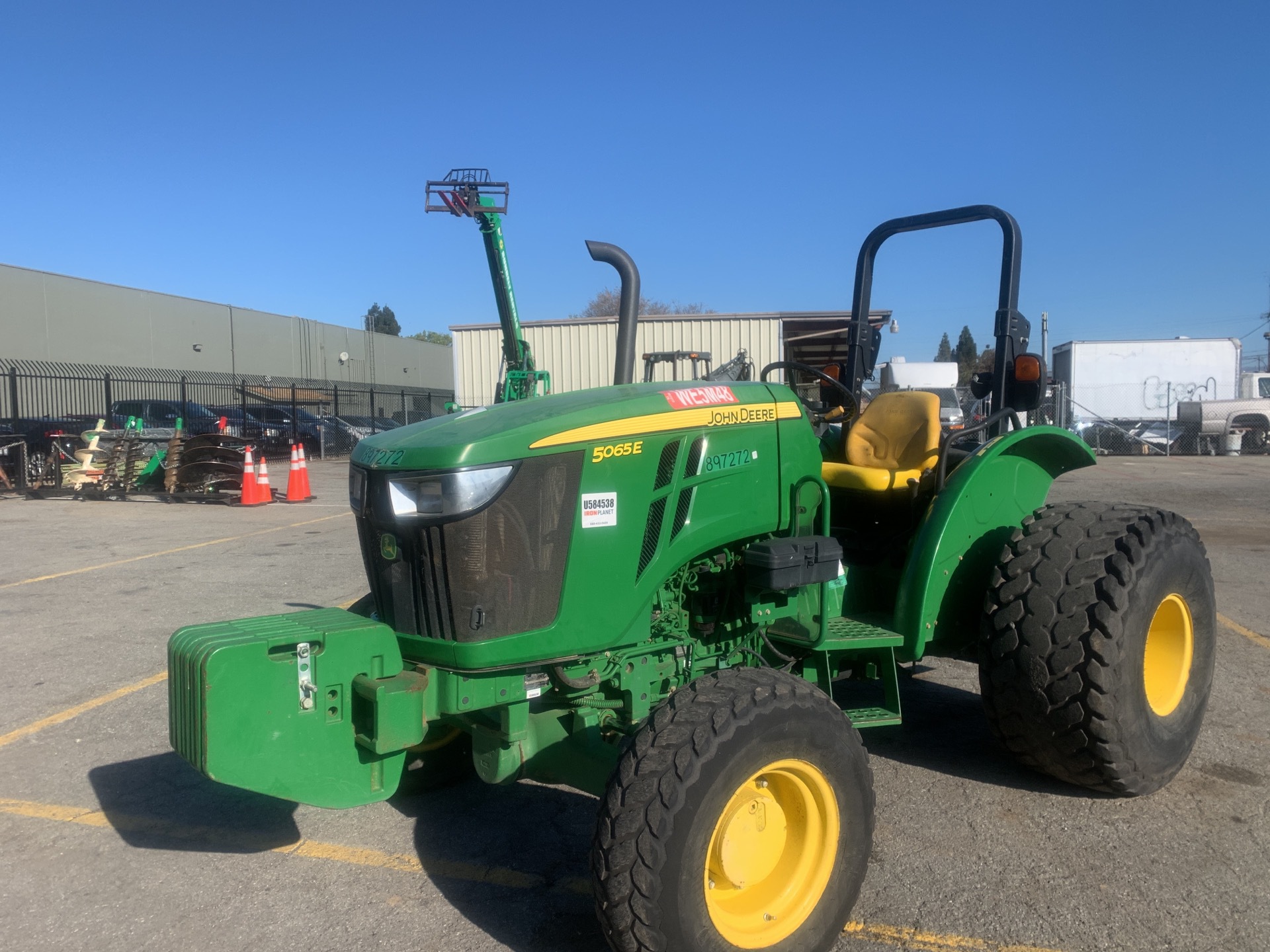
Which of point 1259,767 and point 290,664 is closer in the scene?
point 290,664

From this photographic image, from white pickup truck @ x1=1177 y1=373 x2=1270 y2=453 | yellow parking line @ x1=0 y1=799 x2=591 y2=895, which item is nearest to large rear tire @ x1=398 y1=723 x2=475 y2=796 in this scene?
yellow parking line @ x1=0 y1=799 x2=591 y2=895

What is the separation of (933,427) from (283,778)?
9.51 ft

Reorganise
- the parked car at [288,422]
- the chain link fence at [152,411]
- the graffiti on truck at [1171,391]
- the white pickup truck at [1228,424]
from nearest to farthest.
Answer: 1. the chain link fence at [152,411]
2. the white pickup truck at [1228,424]
3. the parked car at [288,422]
4. the graffiti on truck at [1171,391]

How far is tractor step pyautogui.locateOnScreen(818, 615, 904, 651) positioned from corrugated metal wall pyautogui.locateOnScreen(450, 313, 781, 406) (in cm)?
1903

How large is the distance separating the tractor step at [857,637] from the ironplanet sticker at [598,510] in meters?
1.00

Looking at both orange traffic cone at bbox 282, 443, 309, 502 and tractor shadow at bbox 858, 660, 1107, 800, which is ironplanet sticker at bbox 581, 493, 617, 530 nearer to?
tractor shadow at bbox 858, 660, 1107, 800

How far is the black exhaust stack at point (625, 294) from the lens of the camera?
3361mm

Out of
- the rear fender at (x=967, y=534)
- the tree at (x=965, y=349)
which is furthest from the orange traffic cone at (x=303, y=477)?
the tree at (x=965, y=349)

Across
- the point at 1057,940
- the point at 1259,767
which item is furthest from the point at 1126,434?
the point at 1057,940

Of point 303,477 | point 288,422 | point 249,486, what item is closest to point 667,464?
point 249,486

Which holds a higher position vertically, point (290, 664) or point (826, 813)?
point (290, 664)

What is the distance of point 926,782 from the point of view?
409 centimetres

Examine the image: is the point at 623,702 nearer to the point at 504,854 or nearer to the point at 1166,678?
the point at 504,854

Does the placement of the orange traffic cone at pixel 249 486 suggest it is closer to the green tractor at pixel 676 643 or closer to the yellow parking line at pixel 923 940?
the green tractor at pixel 676 643
